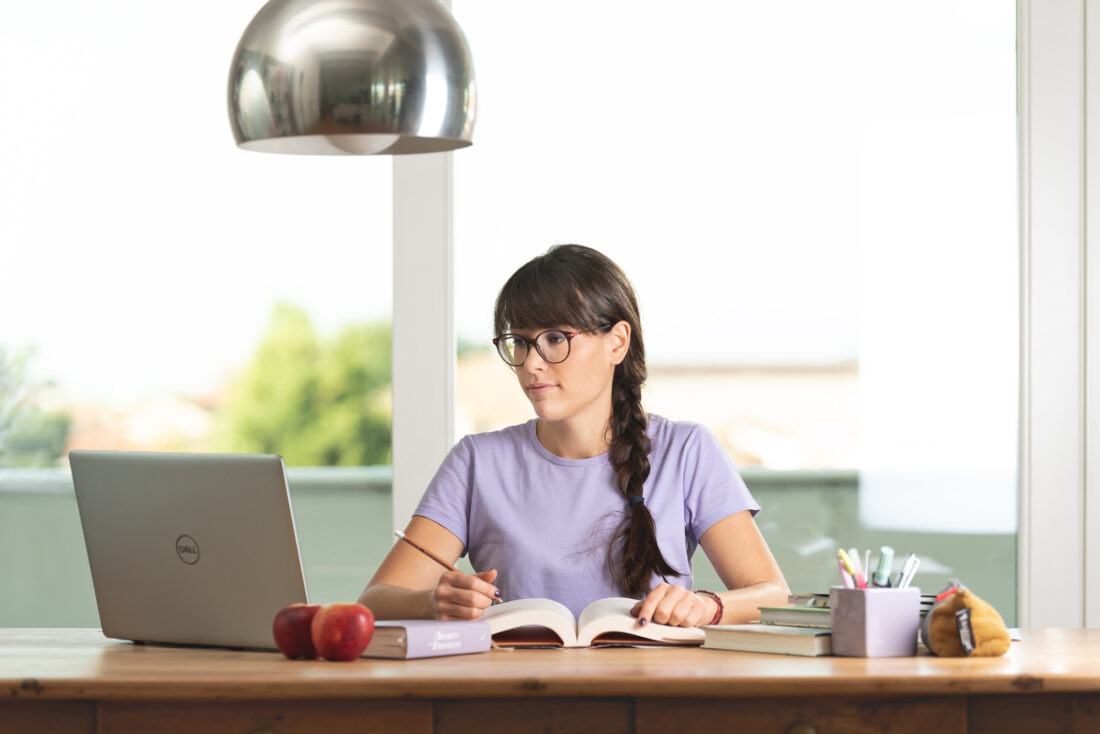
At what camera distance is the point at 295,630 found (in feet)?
6.24

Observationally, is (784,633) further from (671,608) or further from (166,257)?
(166,257)

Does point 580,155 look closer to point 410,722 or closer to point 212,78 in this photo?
point 212,78

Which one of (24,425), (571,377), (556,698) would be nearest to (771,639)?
(556,698)

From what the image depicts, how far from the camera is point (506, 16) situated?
358 centimetres

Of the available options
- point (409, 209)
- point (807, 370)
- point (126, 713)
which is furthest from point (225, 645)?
point (807, 370)

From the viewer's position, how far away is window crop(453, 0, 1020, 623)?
354cm

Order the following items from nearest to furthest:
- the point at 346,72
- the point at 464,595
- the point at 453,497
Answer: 1. the point at 346,72
2. the point at 464,595
3. the point at 453,497

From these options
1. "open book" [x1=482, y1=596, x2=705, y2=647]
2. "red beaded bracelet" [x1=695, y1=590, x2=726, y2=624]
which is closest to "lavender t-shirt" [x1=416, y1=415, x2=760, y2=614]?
"red beaded bracelet" [x1=695, y1=590, x2=726, y2=624]

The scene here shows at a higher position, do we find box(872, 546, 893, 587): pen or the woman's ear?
the woman's ear

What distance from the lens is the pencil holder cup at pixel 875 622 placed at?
1938 mm

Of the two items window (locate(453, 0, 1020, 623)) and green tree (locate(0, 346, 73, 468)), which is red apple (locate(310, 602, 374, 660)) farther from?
green tree (locate(0, 346, 73, 468))

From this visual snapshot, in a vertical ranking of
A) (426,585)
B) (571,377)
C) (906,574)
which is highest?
(571,377)

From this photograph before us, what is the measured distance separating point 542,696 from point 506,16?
7.34 feet

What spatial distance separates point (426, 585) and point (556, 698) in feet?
2.62
